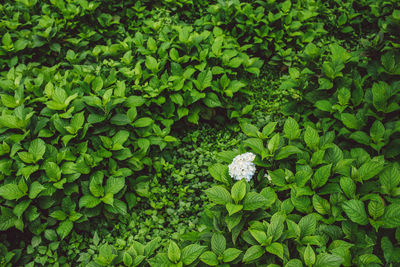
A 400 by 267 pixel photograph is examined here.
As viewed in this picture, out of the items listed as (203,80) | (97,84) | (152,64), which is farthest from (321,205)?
(97,84)

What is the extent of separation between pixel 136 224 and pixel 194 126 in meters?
1.41

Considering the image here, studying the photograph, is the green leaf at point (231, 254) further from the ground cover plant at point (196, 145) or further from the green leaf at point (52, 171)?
the green leaf at point (52, 171)

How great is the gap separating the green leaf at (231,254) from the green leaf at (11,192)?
6.21 ft

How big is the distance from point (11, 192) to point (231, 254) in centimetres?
200

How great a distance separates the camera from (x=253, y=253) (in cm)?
187

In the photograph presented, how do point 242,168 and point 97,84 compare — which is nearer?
point 242,168

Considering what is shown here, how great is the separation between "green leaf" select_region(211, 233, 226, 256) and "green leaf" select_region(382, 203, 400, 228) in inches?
43.9

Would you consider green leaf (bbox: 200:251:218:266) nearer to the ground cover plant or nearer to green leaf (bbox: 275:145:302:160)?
the ground cover plant

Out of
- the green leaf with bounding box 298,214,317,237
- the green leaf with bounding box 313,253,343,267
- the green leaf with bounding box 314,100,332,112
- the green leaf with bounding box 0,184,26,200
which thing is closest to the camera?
the green leaf with bounding box 313,253,343,267

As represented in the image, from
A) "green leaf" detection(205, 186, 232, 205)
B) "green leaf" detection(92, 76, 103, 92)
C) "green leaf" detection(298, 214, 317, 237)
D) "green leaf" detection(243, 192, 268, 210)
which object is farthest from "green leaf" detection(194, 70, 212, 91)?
"green leaf" detection(298, 214, 317, 237)

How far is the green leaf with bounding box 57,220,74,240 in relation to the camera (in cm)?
257

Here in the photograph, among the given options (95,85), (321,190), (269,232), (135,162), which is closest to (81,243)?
(135,162)

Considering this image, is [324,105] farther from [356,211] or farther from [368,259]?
[368,259]

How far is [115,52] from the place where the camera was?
151 inches
